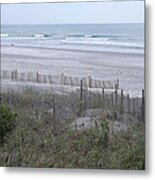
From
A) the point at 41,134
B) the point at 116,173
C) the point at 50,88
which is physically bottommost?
the point at 116,173

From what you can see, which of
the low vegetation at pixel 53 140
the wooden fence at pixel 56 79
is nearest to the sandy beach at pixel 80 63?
the wooden fence at pixel 56 79

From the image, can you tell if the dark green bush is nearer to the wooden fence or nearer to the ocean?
the wooden fence

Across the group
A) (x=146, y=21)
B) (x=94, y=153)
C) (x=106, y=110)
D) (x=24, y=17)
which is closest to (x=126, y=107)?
(x=106, y=110)

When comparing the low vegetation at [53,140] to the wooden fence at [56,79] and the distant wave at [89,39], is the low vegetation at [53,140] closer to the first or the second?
the wooden fence at [56,79]

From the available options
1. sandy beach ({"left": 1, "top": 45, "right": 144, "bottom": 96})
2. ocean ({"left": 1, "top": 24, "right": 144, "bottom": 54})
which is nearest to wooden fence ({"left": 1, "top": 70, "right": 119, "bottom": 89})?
sandy beach ({"left": 1, "top": 45, "right": 144, "bottom": 96})

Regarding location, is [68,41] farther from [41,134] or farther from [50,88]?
[41,134]

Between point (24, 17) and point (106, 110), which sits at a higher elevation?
point (24, 17)
